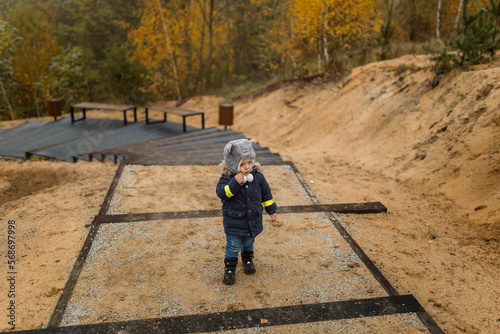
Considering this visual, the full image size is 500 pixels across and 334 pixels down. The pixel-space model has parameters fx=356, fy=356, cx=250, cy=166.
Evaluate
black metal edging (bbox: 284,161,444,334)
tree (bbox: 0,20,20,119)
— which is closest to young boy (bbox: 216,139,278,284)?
black metal edging (bbox: 284,161,444,334)

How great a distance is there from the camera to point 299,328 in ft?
9.30

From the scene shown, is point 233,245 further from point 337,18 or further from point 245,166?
point 337,18

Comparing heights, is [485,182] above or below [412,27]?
below

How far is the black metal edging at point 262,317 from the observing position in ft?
9.00

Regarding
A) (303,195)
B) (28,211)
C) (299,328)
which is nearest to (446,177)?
(303,195)

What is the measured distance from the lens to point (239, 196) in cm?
324

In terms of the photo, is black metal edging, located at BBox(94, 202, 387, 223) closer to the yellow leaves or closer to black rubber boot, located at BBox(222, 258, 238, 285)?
black rubber boot, located at BBox(222, 258, 238, 285)

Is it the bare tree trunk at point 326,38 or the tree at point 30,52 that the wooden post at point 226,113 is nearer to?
the bare tree trunk at point 326,38

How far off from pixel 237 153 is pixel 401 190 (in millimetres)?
3719

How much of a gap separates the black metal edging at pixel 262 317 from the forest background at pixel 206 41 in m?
6.34

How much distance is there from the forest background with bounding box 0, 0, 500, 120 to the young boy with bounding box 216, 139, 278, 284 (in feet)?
20.8

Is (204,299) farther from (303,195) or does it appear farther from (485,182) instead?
(485,182)

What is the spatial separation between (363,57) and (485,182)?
8952 mm

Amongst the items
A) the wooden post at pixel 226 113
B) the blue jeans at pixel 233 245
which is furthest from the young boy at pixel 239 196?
the wooden post at pixel 226 113
